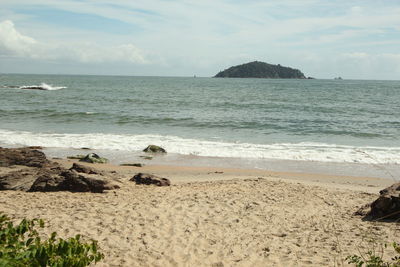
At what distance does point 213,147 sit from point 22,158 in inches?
349

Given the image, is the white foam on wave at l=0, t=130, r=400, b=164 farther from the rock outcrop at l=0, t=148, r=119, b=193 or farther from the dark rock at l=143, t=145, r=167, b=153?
the rock outcrop at l=0, t=148, r=119, b=193

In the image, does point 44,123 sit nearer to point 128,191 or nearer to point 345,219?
point 128,191

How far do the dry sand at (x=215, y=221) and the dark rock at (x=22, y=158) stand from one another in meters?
2.48

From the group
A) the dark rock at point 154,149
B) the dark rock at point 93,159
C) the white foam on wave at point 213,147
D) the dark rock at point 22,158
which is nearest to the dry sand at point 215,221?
the dark rock at point 22,158

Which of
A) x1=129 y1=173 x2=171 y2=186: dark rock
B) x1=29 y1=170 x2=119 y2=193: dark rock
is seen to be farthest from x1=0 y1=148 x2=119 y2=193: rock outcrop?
x1=129 y1=173 x2=171 y2=186: dark rock

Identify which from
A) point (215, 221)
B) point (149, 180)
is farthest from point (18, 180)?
point (215, 221)

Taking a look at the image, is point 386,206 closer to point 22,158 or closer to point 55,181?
point 55,181

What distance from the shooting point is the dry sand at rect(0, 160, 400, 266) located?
6480 mm

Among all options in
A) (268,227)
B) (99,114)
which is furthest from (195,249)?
(99,114)

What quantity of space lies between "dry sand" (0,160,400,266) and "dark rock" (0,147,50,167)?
2.48 metres

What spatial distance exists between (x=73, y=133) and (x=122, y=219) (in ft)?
49.2

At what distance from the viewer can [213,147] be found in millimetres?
18281

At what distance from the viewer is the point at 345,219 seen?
27.2 feet

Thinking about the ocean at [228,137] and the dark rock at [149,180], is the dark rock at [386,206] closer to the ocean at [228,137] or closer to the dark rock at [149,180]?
the dark rock at [149,180]
